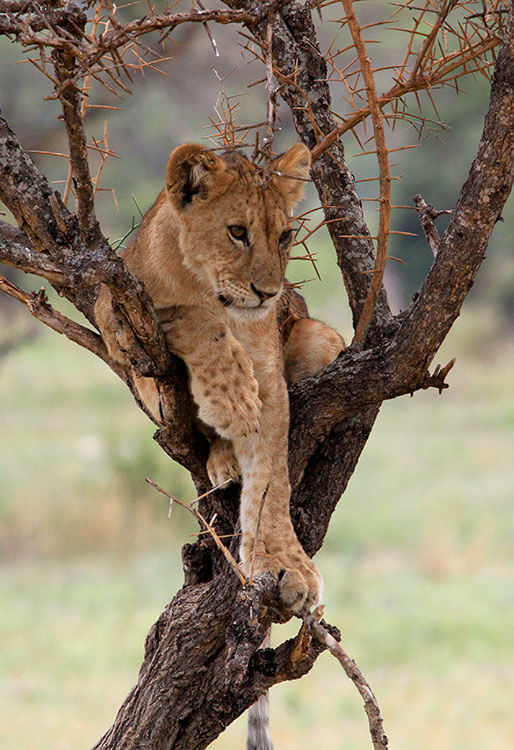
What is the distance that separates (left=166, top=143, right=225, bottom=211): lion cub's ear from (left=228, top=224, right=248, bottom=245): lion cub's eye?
13cm

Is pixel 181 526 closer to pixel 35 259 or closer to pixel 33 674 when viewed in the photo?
pixel 33 674

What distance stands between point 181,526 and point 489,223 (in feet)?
37.8

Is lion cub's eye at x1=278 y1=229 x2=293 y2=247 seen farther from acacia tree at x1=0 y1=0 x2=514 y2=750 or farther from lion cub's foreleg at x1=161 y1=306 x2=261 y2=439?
lion cub's foreleg at x1=161 y1=306 x2=261 y2=439

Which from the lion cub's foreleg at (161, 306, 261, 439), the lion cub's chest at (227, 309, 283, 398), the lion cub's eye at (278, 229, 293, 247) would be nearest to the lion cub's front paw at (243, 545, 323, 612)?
the lion cub's foreleg at (161, 306, 261, 439)

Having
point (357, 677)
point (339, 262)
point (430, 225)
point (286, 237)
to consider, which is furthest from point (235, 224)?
point (357, 677)

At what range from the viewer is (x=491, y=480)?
15195mm

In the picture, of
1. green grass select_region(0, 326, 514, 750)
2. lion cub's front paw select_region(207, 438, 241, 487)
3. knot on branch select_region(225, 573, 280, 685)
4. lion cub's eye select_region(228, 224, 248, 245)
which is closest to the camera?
knot on branch select_region(225, 573, 280, 685)

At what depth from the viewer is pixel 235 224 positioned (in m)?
2.88

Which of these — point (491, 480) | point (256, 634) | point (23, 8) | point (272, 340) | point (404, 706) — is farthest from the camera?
point (491, 480)

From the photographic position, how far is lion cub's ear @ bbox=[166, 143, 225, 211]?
276cm

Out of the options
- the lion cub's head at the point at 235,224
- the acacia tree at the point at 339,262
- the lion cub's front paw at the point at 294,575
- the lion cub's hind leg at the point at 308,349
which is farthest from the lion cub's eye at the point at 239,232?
the lion cub's front paw at the point at 294,575

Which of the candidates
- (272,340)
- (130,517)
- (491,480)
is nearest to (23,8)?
(272,340)

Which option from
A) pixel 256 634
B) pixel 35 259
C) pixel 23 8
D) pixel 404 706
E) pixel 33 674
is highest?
pixel 33 674

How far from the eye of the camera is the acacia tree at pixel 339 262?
2.19 m
